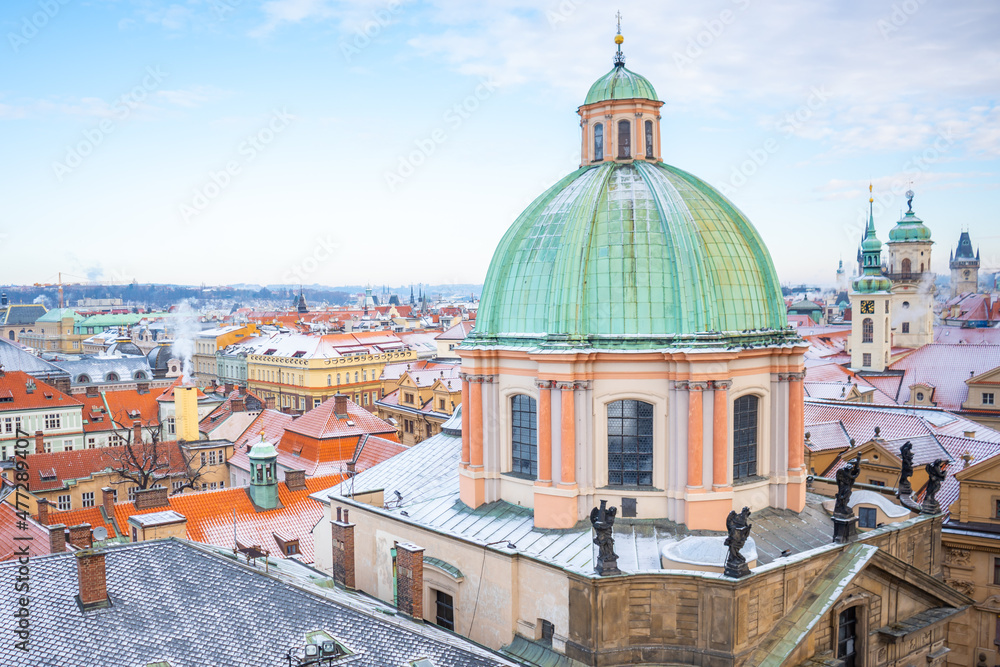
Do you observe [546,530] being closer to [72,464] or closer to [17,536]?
[17,536]

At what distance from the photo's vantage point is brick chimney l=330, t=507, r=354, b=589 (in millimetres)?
33594

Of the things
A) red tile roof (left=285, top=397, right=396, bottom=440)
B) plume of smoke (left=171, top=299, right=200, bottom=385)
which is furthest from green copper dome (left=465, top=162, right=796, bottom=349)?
plume of smoke (left=171, top=299, right=200, bottom=385)

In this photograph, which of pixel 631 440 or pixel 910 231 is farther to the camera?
pixel 910 231

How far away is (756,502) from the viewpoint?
3034 centimetres

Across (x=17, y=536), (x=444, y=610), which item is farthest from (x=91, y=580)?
(x=17, y=536)

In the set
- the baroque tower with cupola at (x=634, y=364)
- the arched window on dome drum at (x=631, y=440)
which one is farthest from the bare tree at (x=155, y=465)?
the arched window on dome drum at (x=631, y=440)

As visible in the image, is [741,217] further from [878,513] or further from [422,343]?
[422,343]

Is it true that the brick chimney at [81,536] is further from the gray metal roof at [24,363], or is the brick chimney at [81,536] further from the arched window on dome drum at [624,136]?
the gray metal roof at [24,363]

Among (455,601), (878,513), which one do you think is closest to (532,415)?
(455,601)

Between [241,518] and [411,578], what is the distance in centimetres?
2047

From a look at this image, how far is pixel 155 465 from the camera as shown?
206ft

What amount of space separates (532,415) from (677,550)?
742 centimetres

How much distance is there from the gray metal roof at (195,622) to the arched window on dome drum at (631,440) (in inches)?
324

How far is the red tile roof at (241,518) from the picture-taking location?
4334 centimetres
